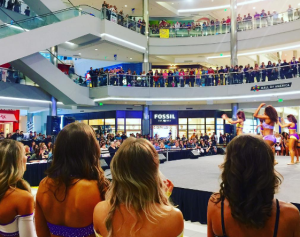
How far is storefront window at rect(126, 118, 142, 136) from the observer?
22.4 meters

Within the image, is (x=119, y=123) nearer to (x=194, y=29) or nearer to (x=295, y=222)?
(x=194, y=29)

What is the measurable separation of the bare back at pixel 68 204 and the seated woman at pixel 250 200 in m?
0.70

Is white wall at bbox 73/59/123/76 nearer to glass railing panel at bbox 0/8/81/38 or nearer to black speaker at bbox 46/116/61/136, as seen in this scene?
glass railing panel at bbox 0/8/81/38

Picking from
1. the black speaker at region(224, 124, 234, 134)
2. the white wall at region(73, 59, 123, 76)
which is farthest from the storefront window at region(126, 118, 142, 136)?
the black speaker at region(224, 124, 234, 134)

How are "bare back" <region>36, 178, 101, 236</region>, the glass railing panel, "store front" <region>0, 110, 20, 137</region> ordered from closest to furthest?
1. "bare back" <region>36, 178, 101, 236</region>
2. the glass railing panel
3. "store front" <region>0, 110, 20, 137</region>

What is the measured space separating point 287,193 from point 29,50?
12.5 meters

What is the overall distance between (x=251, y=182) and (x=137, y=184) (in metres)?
0.60

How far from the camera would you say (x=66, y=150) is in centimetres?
169

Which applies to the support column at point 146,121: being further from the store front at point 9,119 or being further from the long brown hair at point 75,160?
the long brown hair at point 75,160

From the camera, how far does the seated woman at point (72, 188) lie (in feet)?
5.29

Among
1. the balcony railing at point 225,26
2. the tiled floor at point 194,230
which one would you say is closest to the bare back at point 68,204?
the tiled floor at point 194,230

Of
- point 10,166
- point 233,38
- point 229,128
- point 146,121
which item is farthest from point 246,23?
point 10,166

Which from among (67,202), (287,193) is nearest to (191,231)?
(287,193)

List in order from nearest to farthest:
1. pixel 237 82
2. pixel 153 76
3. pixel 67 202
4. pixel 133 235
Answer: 1. pixel 133 235
2. pixel 67 202
3. pixel 237 82
4. pixel 153 76
